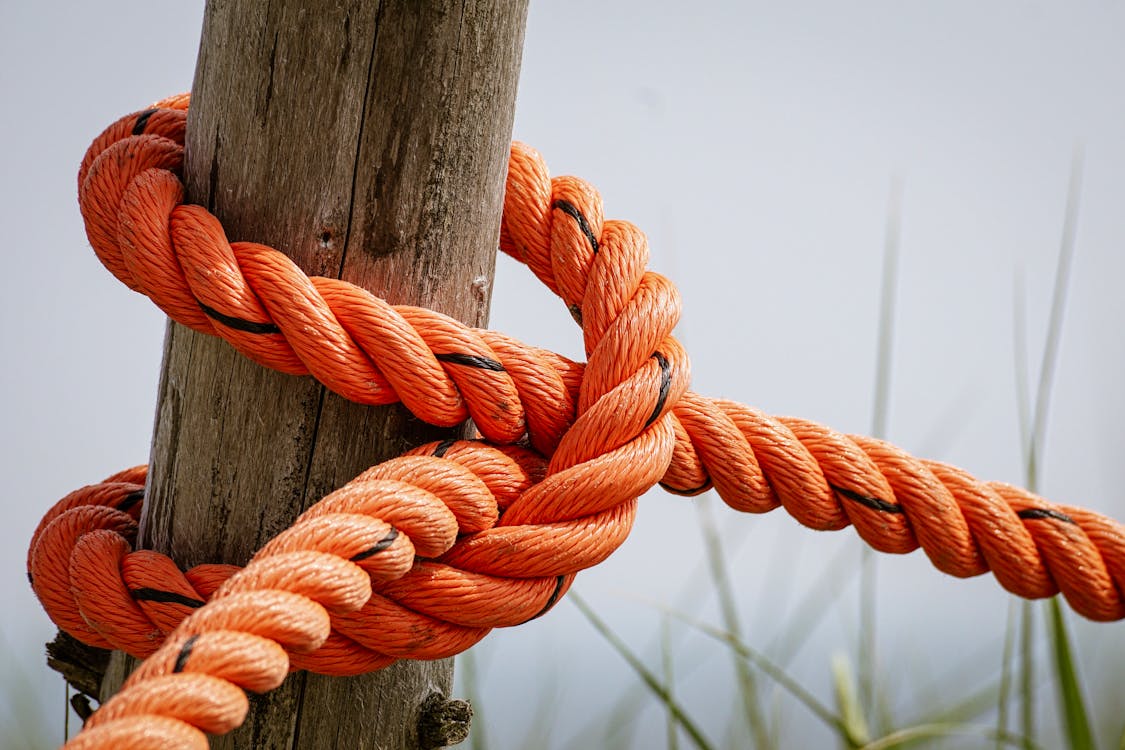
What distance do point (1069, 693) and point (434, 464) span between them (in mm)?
760

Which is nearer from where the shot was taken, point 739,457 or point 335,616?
point 335,616

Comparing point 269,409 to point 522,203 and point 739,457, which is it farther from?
point 739,457

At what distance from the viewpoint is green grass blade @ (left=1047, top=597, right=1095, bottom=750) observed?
1013 mm

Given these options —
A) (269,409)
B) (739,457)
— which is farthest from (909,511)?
(269,409)

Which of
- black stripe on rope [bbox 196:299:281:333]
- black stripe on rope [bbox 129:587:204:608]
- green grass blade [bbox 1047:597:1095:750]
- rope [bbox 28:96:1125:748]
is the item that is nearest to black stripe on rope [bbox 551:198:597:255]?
rope [bbox 28:96:1125:748]

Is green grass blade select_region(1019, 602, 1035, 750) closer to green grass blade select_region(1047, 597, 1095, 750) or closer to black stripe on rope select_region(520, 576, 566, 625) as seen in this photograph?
green grass blade select_region(1047, 597, 1095, 750)

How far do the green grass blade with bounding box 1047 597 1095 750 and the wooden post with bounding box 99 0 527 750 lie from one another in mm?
679

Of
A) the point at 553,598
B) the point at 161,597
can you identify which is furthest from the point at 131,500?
the point at 553,598

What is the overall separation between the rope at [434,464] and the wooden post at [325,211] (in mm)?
32

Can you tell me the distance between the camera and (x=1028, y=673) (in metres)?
1.27

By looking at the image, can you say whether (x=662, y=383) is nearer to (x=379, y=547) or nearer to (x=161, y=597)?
(x=379, y=547)

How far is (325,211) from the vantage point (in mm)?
697

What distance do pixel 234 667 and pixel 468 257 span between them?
0.33m

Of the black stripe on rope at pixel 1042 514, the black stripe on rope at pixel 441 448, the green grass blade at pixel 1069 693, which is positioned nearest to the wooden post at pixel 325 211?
the black stripe on rope at pixel 441 448
